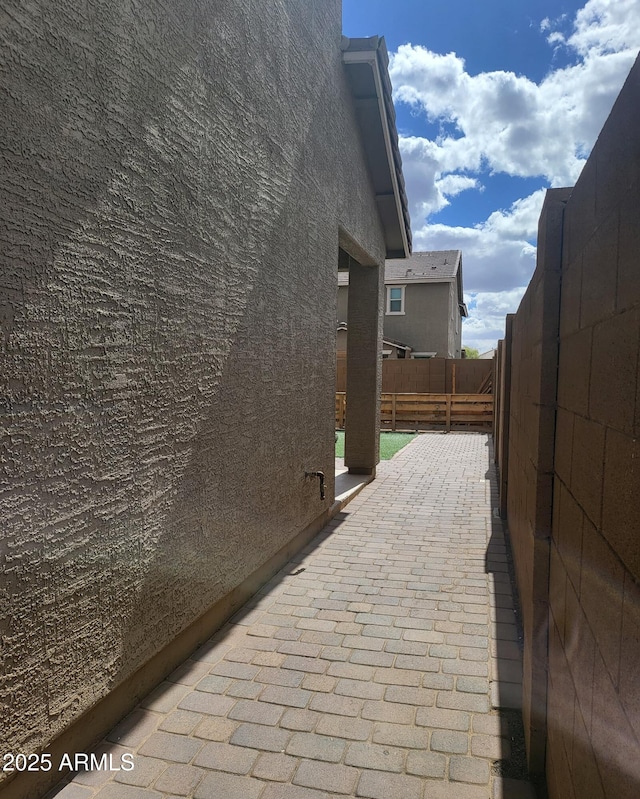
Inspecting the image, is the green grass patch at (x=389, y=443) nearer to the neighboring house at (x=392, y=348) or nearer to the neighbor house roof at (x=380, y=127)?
the neighbor house roof at (x=380, y=127)

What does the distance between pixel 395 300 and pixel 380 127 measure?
17.8 meters

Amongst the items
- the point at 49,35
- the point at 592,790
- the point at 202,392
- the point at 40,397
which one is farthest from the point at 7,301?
the point at 592,790

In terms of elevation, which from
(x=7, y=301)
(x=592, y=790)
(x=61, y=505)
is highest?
(x=7, y=301)

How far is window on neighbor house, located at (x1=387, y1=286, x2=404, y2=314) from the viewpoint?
81.6 feet

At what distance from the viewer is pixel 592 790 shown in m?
1.42

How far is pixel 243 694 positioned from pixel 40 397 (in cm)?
201

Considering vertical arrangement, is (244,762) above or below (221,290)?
below

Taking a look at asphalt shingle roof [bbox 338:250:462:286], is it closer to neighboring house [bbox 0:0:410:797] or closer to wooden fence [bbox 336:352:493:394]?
wooden fence [bbox 336:352:493:394]

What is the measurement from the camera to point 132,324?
8.82ft

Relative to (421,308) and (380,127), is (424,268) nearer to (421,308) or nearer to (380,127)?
(421,308)

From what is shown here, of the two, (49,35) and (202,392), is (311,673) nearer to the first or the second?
(202,392)

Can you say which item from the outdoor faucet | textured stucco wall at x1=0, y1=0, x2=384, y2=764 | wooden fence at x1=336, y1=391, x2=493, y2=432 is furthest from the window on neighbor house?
textured stucco wall at x1=0, y1=0, x2=384, y2=764

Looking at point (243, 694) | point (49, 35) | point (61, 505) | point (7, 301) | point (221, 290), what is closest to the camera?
point (7, 301)

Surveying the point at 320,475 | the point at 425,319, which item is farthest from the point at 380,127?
the point at 425,319
